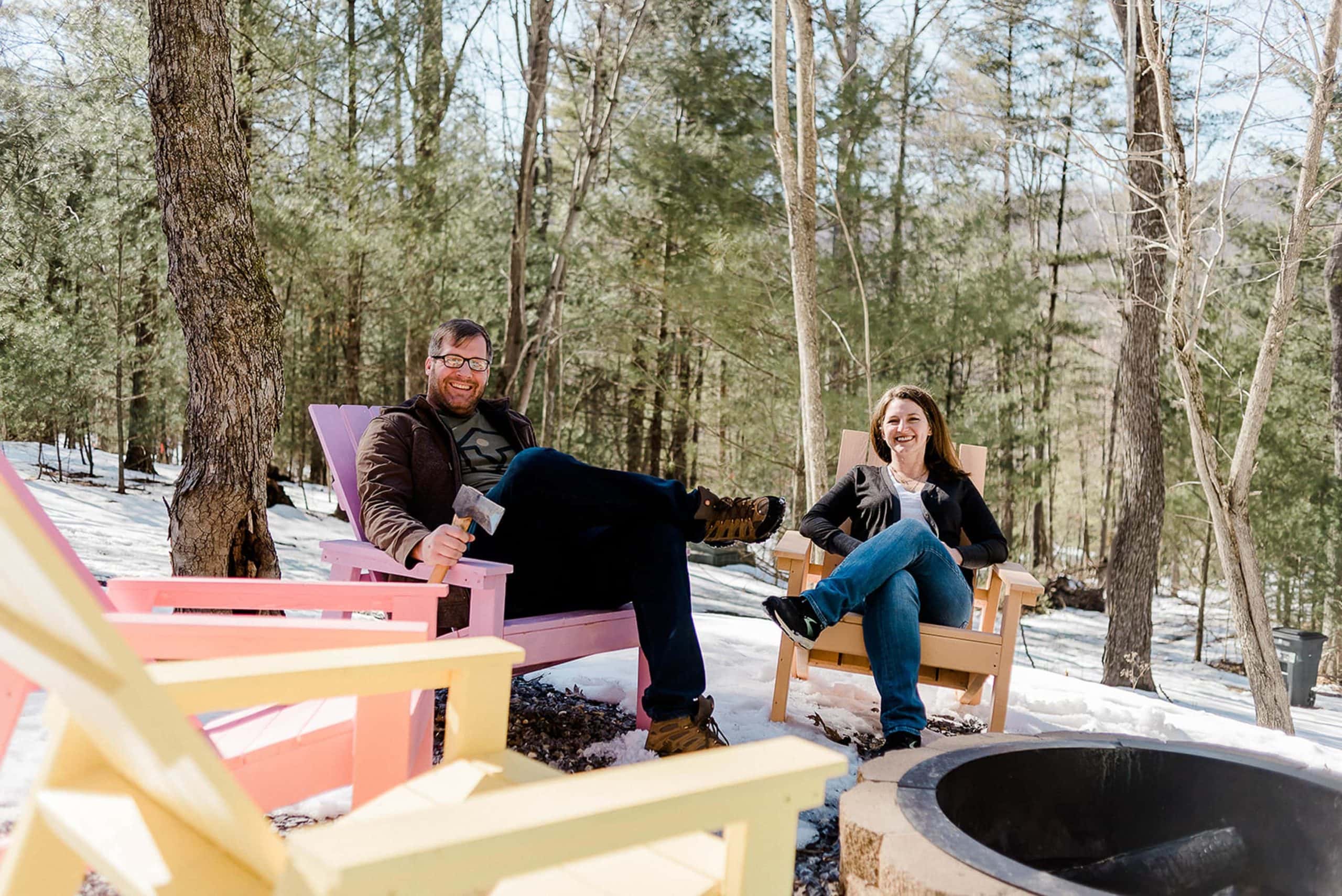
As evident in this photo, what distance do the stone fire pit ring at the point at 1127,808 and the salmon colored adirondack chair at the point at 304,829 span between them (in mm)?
590

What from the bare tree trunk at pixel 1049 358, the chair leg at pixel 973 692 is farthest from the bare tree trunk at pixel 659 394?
the chair leg at pixel 973 692

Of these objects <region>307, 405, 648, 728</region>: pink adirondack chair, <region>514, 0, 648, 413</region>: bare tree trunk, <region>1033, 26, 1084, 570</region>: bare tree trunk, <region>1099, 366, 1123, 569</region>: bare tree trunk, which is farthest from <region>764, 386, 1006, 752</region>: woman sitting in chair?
<region>1099, 366, 1123, 569</region>: bare tree trunk

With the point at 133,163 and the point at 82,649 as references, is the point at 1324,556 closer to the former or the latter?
the point at 82,649

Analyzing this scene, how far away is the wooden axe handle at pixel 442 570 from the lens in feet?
6.61

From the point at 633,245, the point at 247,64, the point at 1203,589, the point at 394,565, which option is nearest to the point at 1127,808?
the point at 394,565

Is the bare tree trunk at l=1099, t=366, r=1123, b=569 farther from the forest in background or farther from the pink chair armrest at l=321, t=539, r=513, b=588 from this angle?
the pink chair armrest at l=321, t=539, r=513, b=588

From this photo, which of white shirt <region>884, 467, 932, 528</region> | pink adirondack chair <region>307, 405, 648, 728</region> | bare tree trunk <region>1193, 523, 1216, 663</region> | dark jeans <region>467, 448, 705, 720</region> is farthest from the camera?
bare tree trunk <region>1193, 523, 1216, 663</region>

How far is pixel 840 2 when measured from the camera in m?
9.24

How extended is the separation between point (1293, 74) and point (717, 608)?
165 inches

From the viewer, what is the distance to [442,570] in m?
2.02

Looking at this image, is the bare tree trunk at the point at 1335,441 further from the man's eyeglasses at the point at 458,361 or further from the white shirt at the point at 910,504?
the man's eyeglasses at the point at 458,361

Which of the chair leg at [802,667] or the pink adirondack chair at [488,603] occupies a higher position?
the pink adirondack chair at [488,603]

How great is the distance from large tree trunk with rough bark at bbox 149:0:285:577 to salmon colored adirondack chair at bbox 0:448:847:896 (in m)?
1.79

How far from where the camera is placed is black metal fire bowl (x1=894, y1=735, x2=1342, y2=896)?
157 cm
